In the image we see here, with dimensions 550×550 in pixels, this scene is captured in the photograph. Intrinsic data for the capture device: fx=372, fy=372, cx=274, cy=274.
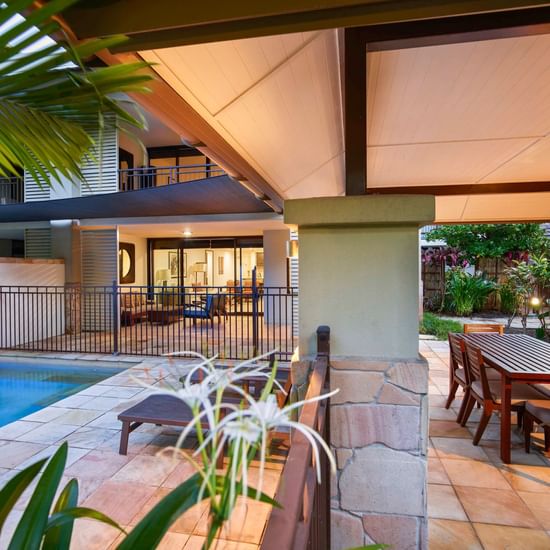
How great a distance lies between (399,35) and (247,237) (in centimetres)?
1030

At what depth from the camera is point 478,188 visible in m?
3.87

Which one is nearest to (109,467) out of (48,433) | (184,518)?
(184,518)

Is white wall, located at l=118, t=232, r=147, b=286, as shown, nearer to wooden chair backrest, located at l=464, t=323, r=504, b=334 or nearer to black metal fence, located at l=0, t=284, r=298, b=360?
black metal fence, located at l=0, t=284, r=298, b=360

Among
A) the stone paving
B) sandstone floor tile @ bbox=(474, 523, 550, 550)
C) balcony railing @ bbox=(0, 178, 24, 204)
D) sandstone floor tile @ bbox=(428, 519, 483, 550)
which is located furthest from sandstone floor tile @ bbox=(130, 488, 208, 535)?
balcony railing @ bbox=(0, 178, 24, 204)

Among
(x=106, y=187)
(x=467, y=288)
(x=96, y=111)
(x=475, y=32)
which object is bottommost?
(x=467, y=288)

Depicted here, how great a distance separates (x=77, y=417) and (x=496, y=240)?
10954 millimetres

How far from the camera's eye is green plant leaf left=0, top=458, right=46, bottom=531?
821 mm

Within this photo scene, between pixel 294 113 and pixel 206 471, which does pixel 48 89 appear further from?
pixel 294 113

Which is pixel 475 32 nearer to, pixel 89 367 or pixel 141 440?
pixel 141 440

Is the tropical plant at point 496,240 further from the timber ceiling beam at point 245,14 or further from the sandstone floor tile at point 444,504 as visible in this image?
the timber ceiling beam at point 245,14

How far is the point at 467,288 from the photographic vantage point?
10.2m

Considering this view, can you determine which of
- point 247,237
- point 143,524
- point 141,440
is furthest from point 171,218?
point 143,524

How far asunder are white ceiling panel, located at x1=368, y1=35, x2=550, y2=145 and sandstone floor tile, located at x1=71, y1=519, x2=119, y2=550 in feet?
9.34

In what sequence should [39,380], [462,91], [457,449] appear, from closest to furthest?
[462,91]
[457,449]
[39,380]
